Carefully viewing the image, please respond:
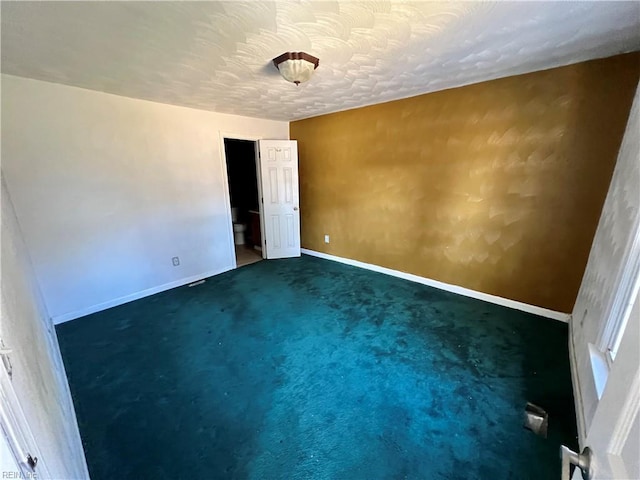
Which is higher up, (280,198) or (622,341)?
(622,341)

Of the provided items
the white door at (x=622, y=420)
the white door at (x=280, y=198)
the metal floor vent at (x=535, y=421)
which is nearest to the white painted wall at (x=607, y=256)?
the metal floor vent at (x=535, y=421)

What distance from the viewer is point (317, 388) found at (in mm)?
1972

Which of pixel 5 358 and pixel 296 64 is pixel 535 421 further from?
pixel 296 64

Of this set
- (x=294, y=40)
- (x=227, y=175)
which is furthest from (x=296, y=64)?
(x=227, y=175)

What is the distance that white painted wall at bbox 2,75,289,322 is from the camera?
2504 mm

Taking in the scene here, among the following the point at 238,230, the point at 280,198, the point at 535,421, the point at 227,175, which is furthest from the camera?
the point at 238,230

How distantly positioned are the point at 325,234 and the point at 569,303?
3.25 m

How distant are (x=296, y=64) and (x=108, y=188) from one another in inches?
98.2

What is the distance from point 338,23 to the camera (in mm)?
1638

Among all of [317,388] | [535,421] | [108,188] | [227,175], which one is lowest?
[317,388]

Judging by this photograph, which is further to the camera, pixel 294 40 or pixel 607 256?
pixel 607 256

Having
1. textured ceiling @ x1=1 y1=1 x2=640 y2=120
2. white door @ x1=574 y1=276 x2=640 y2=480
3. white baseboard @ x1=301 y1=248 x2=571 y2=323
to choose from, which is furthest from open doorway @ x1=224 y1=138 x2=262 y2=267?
white door @ x1=574 y1=276 x2=640 y2=480

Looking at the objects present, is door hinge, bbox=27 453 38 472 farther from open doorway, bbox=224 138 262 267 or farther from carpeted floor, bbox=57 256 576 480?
open doorway, bbox=224 138 262 267

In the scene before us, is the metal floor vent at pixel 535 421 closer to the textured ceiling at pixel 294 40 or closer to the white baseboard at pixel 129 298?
the textured ceiling at pixel 294 40
